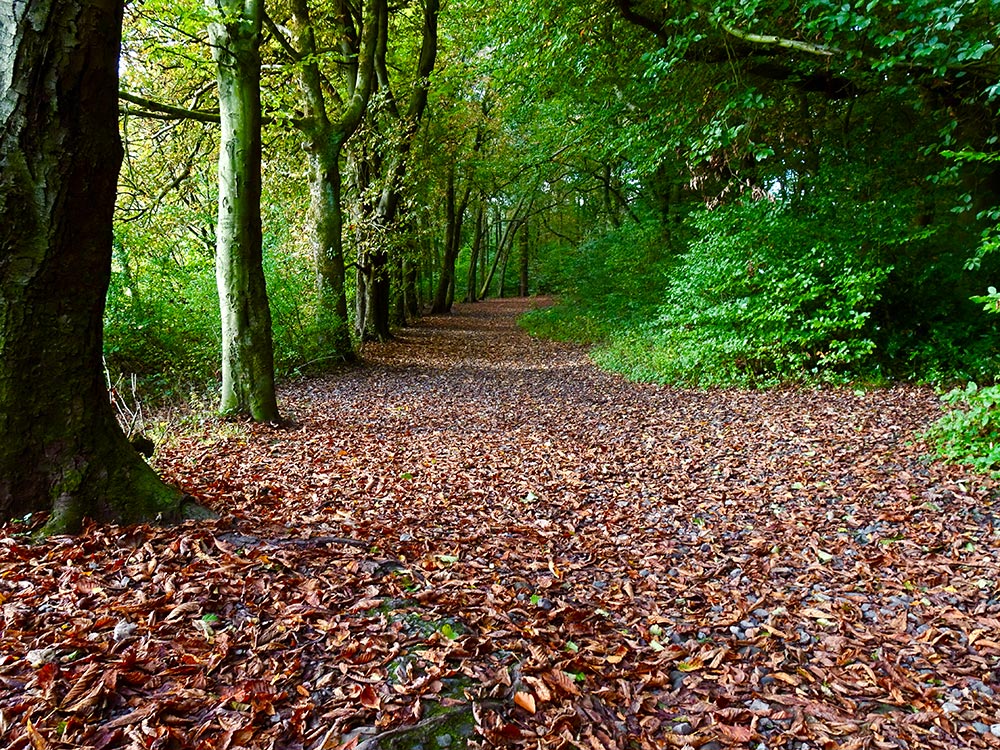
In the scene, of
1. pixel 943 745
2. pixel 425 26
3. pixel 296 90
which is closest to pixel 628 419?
pixel 943 745

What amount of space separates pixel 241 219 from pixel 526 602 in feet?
17.1

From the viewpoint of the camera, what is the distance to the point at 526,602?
3.23 metres

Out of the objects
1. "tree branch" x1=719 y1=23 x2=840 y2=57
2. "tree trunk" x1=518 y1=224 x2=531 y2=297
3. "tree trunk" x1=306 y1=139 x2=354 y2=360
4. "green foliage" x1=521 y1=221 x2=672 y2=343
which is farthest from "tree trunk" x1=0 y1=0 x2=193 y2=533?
"tree trunk" x1=518 y1=224 x2=531 y2=297

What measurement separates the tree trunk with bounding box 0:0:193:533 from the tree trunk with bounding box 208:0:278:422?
3458 mm

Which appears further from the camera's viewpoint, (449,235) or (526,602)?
(449,235)

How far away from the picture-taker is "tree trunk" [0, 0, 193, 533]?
2.64 metres

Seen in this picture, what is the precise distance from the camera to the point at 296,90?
10.9 meters

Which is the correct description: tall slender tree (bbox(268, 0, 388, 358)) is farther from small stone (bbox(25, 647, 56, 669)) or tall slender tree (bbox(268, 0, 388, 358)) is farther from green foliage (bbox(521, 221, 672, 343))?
small stone (bbox(25, 647, 56, 669))

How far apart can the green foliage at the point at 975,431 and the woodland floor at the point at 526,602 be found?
0.22 meters

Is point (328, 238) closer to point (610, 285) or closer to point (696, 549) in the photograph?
point (696, 549)

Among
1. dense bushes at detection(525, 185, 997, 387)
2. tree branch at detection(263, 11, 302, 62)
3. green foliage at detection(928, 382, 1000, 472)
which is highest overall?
tree branch at detection(263, 11, 302, 62)

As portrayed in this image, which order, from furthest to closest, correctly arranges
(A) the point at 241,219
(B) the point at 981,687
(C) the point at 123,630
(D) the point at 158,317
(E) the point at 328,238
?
(E) the point at 328,238 < (D) the point at 158,317 < (A) the point at 241,219 < (B) the point at 981,687 < (C) the point at 123,630

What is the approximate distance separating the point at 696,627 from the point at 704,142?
24.4 ft

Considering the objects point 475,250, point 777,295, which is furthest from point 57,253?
point 475,250
